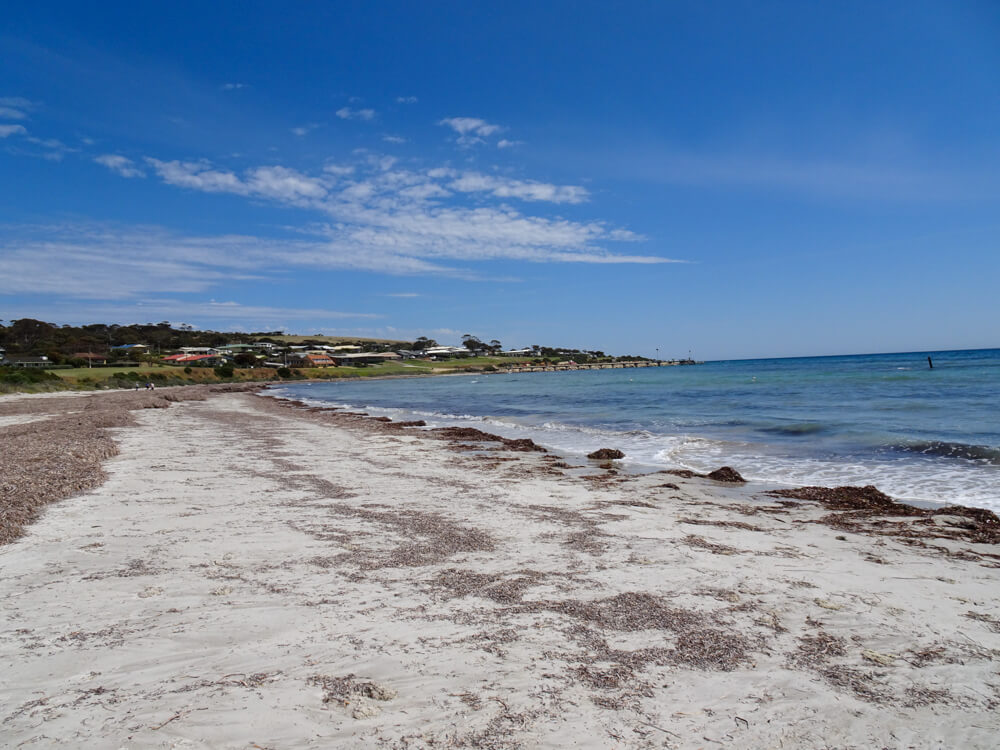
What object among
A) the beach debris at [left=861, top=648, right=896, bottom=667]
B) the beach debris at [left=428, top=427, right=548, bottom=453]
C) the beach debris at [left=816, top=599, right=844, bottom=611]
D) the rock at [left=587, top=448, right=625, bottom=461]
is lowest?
the beach debris at [left=428, top=427, right=548, bottom=453]

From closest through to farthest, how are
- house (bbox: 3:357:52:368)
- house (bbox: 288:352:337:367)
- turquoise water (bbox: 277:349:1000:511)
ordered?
turquoise water (bbox: 277:349:1000:511) < house (bbox: 3:357:52:368) < house (bbox: 288:352:337:367)

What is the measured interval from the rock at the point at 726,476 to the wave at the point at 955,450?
5.61 meters

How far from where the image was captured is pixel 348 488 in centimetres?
959

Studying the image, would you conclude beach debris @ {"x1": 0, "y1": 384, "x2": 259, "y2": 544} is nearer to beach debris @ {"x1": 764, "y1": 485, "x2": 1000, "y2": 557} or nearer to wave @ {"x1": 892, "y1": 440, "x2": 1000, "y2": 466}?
beach debris @ {"x1": 764, "y1": 485, "x2": 1000, "y2": 557}

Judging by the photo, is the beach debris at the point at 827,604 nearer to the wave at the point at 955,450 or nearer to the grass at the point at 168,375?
the wave at the point at 955,450

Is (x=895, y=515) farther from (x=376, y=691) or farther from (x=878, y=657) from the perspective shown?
(x=376, y=691)

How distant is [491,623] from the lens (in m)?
4.09

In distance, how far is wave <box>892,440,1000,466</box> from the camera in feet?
40.2

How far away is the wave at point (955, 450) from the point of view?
40.2 feet

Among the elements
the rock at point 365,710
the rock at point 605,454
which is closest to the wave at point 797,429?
the rock at point 605,454

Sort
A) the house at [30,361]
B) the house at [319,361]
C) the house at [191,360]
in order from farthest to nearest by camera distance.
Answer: the house at [319,361], the house at [191,360], the house at [30,361]

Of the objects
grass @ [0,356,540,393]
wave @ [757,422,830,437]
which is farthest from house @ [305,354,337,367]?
wave @ [757,422,830,437]

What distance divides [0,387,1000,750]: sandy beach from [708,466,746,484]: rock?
226cm

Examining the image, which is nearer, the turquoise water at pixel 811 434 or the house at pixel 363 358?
the turquoise water at pixel 811 434
